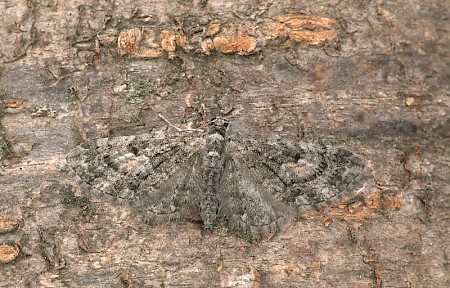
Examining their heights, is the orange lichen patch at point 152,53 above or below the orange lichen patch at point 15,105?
above

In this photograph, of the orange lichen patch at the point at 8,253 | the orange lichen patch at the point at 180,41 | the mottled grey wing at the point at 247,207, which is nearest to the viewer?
the orange lichen patch at the point at 8,253

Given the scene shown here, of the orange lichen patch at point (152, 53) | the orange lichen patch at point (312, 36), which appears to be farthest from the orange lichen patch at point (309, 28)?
the orange lichen patch at point (152, 53)

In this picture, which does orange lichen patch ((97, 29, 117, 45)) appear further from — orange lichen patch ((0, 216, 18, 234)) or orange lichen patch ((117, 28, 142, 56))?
orange lichen patch ((0, 216, 18, 234))

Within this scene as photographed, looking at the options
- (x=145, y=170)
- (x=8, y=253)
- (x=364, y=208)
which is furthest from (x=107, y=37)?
(x=364, y=208)

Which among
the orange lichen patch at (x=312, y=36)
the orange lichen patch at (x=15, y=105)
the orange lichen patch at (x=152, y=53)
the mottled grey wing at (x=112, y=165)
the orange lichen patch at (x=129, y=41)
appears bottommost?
the mottled grey wing at (x=112, y=165)

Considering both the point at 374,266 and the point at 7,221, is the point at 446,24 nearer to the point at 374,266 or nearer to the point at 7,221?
the point at 374,266

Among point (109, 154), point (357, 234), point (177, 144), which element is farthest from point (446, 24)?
point (109, 154)

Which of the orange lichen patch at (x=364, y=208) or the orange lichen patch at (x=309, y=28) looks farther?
the orange lichen patch at (x=309, y=28)

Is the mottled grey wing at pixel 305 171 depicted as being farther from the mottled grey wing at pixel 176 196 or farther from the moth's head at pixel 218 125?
the mottled grey wing at pixel 176 196
